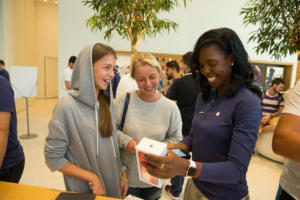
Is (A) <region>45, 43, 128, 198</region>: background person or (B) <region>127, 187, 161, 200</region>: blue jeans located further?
(B) <region>127, 187, 161, 200</region>: blue jeans

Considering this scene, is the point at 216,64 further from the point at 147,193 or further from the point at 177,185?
the point at 177,185

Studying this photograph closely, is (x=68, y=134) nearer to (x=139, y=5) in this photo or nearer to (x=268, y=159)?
(x=139, y=5)

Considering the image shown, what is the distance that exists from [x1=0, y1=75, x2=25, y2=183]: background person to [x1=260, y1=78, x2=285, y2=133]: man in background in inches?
160

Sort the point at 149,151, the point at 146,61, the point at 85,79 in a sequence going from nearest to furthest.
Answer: the point at 149,151
the point at 85,79
the point at 146,61

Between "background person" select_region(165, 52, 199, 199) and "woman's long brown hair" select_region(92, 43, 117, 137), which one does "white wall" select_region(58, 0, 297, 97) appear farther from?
"woman's long brown hair" select_region(92, 43, 117, 137)

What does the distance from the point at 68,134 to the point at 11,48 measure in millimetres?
6551

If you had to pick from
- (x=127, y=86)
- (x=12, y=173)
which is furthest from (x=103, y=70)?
(x=127, y=86)

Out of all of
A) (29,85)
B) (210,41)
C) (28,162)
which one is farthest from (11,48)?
(210,41)

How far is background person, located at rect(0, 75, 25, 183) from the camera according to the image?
1084 mm

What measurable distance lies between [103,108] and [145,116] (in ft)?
1.10

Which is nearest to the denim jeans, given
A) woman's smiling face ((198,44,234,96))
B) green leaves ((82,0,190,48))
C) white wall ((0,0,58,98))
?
woman's smiling face ((198,44,234,96))

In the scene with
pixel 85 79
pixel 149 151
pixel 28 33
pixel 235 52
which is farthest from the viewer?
pixel 28 33

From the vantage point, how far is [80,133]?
3.72 feet

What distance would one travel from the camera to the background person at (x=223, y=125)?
2.49 ft
